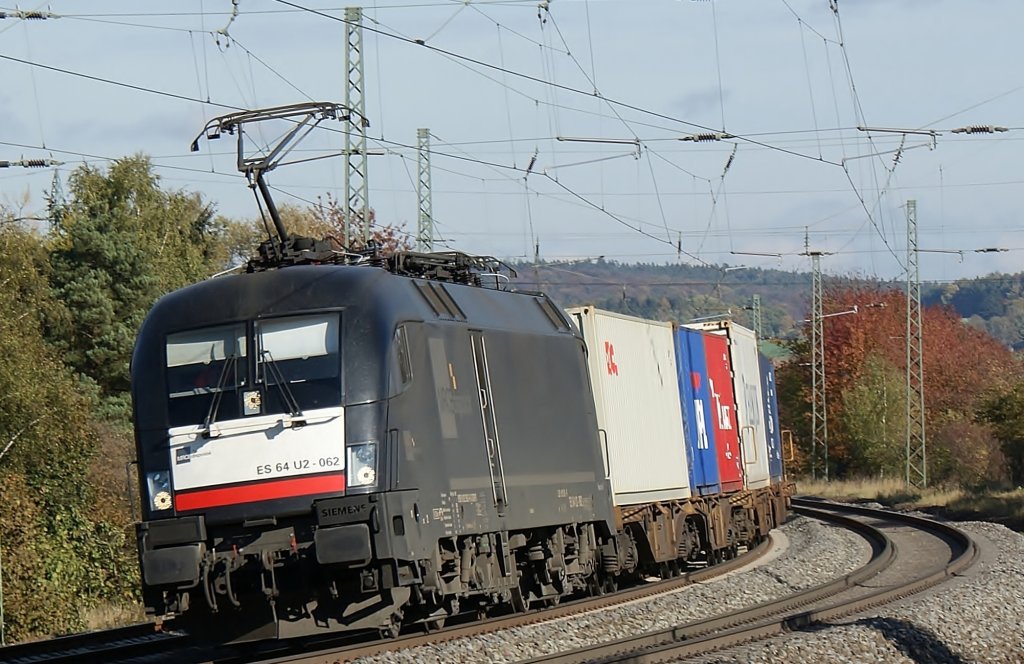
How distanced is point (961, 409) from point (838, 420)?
8439 millimetres

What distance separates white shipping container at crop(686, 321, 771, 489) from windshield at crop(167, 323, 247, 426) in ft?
47.0

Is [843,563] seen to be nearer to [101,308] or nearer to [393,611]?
[393,611]

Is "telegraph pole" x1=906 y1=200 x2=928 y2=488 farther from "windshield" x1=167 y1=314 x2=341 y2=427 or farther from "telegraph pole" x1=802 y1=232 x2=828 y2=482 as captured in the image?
"windshield" x1=167 y1=314 x2=341 y2=427

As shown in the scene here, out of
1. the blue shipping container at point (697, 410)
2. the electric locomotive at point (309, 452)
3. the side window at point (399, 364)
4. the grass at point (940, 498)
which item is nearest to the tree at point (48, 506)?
the blue shipping container at point (697, 410)

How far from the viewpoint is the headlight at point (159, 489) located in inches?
478

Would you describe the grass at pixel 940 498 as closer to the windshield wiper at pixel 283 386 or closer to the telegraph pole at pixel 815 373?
the telegraph pole at pixel 815 373

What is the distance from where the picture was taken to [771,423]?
31.5m

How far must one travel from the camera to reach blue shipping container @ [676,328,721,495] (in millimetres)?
21703

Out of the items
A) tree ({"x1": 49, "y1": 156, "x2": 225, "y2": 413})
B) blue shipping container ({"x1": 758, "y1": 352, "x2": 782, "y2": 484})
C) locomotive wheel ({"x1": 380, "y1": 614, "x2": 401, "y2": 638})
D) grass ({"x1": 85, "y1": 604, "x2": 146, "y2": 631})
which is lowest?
grass ({"x1": 85, "y1": 604, "x2": 146, "y2": 631})

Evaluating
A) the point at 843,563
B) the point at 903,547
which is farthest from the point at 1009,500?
the point at 843,563

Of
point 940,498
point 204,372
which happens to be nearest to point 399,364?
point 204,372

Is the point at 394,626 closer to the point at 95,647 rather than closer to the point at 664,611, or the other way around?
the point at 95,647

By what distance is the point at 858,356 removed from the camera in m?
74.0

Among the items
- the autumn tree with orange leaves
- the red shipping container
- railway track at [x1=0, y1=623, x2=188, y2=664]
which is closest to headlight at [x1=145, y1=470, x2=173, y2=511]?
railway track at [x1=0, y1=623, x2=188, y2=664]
